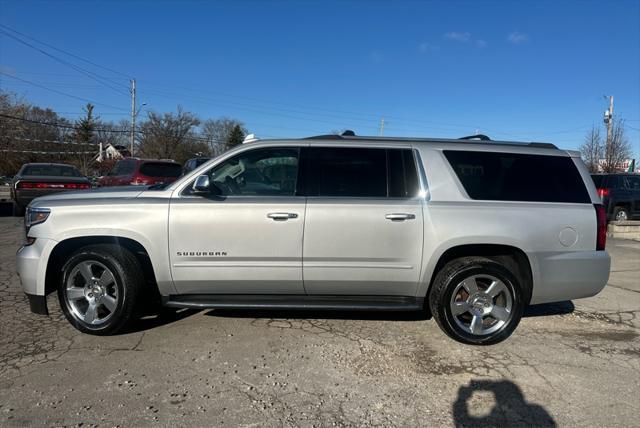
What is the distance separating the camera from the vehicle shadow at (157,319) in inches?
173

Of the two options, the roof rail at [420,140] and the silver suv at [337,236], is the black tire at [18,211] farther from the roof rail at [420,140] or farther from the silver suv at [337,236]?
the roof rail at [420,140]

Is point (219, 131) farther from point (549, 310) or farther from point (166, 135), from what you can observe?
point (549, 310)

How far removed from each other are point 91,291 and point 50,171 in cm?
1072

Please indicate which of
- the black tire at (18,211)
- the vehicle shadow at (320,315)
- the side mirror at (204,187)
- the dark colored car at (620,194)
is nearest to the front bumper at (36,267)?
the side mirror at (204,187)

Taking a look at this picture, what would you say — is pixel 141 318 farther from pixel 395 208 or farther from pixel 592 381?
pixel 592 381

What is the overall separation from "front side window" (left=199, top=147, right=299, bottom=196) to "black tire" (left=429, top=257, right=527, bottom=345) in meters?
1.64

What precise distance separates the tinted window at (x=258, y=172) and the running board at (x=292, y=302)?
0.96m

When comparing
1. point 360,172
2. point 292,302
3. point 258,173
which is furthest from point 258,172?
point 292,302

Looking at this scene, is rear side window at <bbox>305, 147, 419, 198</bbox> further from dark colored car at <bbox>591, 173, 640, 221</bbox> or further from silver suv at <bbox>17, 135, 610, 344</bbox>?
dark colored car at <bbox>591, 173, 640, 221</bbox>

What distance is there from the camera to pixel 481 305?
418 centimetres

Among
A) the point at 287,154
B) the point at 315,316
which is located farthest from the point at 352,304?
the point at 287,154

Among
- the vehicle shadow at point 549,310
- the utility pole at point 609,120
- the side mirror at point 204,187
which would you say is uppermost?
the utility pole at point 609,120

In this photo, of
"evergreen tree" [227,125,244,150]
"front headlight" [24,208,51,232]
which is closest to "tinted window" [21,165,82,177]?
"front headlight" [24,208,51,232]

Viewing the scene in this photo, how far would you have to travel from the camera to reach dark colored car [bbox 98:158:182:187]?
1230cm
